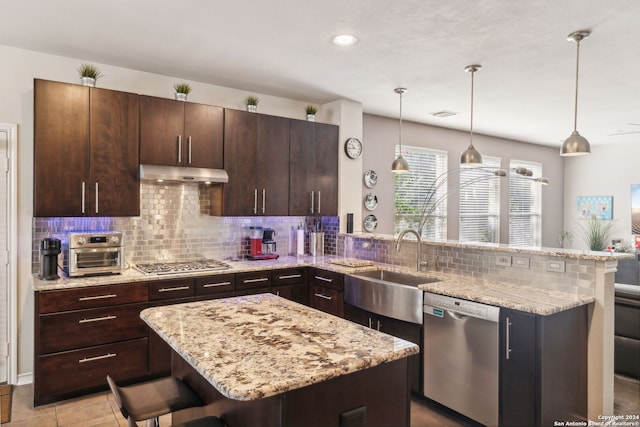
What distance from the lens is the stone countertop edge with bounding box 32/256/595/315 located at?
252 centimetres

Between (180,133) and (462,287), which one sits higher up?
(180,133)

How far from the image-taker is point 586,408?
9.01ft

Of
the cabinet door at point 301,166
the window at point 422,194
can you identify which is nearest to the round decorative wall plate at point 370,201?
the window at point 422,194

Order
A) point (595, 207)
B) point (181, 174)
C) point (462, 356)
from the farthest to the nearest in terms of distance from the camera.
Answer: point (595, 207)
point (181, 174)
point (462, 356)

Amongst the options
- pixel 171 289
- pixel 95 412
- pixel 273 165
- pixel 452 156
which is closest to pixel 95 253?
pixel 171 289

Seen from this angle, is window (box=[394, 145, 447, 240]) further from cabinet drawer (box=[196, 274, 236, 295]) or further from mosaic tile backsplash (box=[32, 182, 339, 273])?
cabinet drawer (box=[196, 274, 236, 295])

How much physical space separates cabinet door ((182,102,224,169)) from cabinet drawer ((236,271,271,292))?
3.47ft

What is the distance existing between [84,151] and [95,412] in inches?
76.6

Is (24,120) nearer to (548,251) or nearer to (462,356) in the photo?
(462,356)

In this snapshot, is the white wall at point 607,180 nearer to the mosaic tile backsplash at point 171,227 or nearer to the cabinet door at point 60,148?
the mosaic tile backsplash at point 171,227

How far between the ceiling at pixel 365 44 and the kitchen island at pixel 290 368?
1890 mm

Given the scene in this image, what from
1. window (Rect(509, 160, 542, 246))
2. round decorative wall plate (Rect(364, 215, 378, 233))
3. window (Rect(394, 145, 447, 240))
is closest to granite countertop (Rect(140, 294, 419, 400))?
round decorative wall plate (Rect(364, 215, 378, 233))

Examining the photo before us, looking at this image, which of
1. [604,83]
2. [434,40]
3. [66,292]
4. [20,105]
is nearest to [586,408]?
[434,40]

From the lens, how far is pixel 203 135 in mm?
3893
